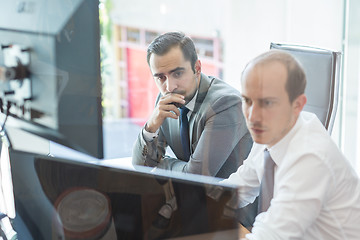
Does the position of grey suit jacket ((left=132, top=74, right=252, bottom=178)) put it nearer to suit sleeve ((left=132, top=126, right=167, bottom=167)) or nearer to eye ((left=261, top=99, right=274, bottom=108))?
suit sleeve ((left=132, top=126, right=167, bottom=167))

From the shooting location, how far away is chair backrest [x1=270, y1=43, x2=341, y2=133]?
84 centimetres

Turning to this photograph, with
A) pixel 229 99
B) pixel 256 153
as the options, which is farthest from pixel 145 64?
pixel 256 153

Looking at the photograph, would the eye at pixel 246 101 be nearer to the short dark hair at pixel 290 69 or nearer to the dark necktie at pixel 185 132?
the short dark hair at pixel 290 69

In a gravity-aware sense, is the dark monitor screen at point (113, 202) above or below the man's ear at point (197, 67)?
below

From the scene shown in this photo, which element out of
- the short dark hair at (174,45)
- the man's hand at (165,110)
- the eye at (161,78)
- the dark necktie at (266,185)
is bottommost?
the dark necktie at (266,185)

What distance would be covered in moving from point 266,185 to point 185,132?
0.21 m

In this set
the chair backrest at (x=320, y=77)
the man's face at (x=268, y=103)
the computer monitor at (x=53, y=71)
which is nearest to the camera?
the man's face at (x=268, y=103)

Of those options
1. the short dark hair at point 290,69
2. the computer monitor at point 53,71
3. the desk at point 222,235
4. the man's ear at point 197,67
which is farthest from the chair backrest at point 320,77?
the computer monitor at point 53,71

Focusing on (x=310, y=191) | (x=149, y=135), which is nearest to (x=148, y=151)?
(x=149, y=135)

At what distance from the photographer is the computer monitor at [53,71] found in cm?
94

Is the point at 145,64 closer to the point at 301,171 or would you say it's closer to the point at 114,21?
the point at 114,21

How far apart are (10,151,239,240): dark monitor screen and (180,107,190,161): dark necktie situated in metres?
0.08

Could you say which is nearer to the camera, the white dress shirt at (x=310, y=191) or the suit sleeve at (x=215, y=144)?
the white dress shirt at (x=310, y=191)

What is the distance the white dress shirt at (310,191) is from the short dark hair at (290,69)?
6 cm
